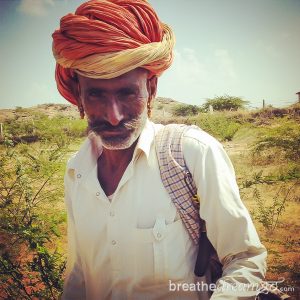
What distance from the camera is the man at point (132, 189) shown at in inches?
46.7

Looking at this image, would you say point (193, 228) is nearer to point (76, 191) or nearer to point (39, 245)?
point (76, 191)

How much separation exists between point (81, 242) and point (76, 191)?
29 cm

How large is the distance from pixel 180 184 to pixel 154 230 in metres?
0.25

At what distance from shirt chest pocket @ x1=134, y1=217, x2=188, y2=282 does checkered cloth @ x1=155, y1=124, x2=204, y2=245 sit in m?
0.05

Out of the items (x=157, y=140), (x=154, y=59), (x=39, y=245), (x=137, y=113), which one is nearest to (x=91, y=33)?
(x=154, y=59)

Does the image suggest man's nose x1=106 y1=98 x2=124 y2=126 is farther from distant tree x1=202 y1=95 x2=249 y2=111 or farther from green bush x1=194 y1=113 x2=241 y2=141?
distant tree x1=202 y1=95 x2=249 y2=111

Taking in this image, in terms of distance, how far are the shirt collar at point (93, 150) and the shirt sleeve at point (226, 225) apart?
0.29m

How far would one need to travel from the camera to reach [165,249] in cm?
128

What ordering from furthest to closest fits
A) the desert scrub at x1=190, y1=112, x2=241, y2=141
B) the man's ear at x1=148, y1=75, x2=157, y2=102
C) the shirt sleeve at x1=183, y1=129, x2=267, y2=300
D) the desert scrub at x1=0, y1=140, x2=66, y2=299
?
the desert scrub at x1=190, y1=112, x2=241, y2=141
the desert scrub at x1=0, y1=140, x2=66, y2=299
the man's ear at x1=148, y1=75, x2=157, y2=102
the shirt sleeve at x1=183, y1=129, x2=267, y2=300

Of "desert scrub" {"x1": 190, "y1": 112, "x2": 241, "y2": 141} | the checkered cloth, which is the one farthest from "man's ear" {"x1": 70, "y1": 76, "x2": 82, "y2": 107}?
"desert scrub" {"x1": 190, "y1": 112, "x2": 241, "y2": 141}

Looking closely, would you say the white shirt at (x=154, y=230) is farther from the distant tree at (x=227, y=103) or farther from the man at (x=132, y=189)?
the distant tree at (x=227, y=103)

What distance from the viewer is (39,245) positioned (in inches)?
92.7

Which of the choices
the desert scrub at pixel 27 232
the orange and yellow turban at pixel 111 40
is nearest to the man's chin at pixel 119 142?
the orange and yellow turban at pixel 111 40

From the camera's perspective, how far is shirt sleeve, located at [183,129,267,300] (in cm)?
112
